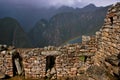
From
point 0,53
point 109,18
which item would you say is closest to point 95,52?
point 109,18

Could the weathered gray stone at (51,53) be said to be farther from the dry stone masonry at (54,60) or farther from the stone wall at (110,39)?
the stone wall at (110,39)

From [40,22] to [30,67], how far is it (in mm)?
151940

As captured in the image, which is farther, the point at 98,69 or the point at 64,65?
the point at 64,65

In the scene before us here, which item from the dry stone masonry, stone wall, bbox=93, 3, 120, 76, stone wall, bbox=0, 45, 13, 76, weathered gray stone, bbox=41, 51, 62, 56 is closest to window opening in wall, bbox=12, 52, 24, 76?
the dry stone masonry

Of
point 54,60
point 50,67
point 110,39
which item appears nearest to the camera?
point 110,39

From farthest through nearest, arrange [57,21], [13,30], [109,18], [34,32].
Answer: [34,32], [57,21], [13,30], [109,18]

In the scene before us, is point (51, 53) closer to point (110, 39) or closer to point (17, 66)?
point (17, 66)

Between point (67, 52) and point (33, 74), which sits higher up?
point (67, 52)

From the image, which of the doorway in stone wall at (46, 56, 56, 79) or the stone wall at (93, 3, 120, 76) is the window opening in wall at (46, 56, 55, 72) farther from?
the stone wall at (93, 3, 120, 76)

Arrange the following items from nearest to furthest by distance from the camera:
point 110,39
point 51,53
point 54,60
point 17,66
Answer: point 110,39, point 51,53, point 54,60, point 17,66

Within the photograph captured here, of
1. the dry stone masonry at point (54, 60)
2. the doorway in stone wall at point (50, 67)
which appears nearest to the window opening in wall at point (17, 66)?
the dry stone masonry at point (54, 60)

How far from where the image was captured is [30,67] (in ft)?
47.9

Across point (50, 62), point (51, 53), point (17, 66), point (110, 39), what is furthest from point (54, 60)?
point (110, 39)

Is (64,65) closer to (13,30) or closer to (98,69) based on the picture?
(98,69)
